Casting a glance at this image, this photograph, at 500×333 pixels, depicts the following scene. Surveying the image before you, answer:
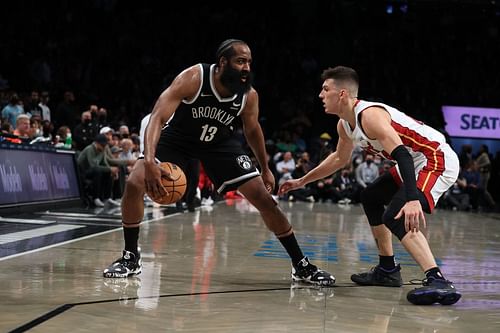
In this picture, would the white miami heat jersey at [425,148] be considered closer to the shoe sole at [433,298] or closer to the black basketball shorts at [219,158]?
the shoe sole at [433,298]

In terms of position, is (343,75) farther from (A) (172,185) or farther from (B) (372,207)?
(A) (172,185)

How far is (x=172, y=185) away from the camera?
15.4 feet

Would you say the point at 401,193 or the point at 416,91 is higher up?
the point at 416,91

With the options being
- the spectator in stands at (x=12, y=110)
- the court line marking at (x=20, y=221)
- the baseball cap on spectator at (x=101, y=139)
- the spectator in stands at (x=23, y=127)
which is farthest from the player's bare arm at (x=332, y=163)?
the spectator in stands at (x=12, y=110)

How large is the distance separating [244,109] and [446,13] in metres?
19.8

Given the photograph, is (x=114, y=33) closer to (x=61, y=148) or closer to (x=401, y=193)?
(x=61, y=148)

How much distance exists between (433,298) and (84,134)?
10.2 meters

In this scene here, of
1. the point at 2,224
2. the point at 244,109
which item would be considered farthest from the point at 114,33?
the point at 244,109

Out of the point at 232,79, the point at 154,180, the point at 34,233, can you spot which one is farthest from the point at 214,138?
the point at 34,233

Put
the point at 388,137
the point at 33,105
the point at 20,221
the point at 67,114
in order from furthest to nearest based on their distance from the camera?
1. the point at 67,114
2. the point at 33,105
3. the point at 20,221
4. the point at 388,137

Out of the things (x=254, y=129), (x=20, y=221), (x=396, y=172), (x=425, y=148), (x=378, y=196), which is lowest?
(x=20, y=221)

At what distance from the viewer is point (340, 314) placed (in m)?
3.91

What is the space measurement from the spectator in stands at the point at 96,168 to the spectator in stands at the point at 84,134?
103 cm

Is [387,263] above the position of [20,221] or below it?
above
